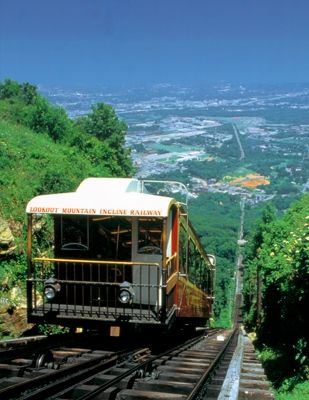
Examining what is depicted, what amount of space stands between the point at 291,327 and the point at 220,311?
68.3 metres

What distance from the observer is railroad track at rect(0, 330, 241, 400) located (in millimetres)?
6031

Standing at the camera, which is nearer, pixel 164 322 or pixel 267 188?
pixel 164 322

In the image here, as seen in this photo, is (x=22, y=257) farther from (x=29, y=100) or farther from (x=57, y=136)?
(x=29, y=100)

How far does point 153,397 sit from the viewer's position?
233 inches

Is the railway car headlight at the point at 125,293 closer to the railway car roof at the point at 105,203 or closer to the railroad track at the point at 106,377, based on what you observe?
the railroad track at the point at 106,377

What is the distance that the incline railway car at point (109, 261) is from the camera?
1038 cm

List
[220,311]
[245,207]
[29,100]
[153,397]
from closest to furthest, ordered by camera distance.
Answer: [153,397] → [29,100] → [220,311] → [245,207]

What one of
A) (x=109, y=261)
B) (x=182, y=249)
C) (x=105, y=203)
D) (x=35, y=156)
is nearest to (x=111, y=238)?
(x=109, y=261)

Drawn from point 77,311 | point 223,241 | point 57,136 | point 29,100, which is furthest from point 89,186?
point 223,241

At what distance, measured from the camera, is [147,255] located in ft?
35.4

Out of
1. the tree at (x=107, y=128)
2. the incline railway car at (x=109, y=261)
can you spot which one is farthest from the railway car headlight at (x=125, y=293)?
the tree at (x=107, y=128)

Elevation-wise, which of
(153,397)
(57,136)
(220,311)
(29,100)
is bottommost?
(220,311)

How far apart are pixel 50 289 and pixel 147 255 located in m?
1.90

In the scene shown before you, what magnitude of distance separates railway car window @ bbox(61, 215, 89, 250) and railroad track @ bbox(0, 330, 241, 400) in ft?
6.95
